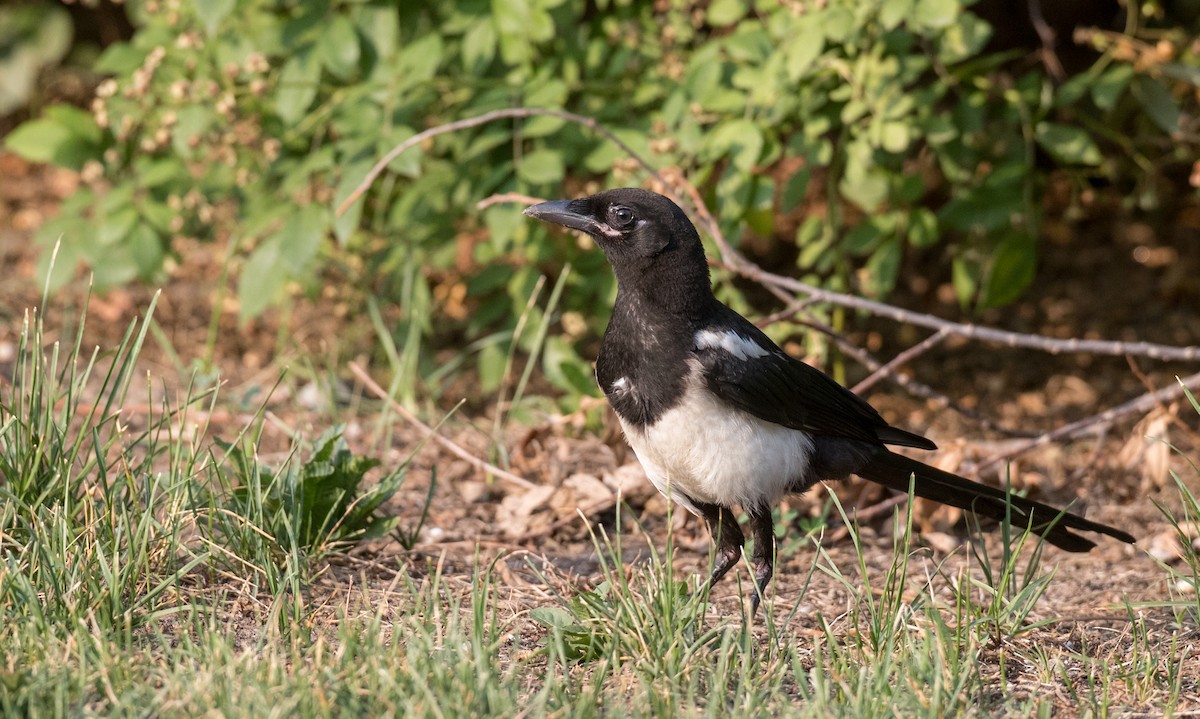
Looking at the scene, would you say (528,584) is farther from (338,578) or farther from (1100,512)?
(1100,512)

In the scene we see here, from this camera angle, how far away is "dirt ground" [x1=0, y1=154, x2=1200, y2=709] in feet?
13.0

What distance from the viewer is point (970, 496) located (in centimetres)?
385

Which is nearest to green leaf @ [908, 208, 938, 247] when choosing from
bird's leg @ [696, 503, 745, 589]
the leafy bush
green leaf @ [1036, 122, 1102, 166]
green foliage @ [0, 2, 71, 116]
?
the leafy bush

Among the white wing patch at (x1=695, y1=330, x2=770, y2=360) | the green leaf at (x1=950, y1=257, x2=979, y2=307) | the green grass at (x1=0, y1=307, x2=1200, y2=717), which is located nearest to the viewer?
the green grass at (x1=0, y1=307, x2=1200, y2=717)

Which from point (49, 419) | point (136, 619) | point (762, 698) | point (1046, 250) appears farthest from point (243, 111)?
point (1046, 250)

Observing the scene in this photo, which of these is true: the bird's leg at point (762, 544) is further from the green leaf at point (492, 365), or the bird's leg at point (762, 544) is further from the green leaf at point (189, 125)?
the green leaf at point (189, 125)

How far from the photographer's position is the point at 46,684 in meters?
2.51

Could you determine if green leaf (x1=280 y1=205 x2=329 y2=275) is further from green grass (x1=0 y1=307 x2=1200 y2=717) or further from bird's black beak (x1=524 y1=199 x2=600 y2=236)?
bird's black beak (x1=524 y1=199 x2=600 y2=236)

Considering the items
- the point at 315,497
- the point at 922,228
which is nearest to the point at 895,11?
the point at 922,228

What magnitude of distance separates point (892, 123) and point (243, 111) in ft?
7.91

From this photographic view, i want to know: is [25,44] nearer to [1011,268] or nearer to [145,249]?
[145,249]

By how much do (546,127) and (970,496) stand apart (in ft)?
6.23

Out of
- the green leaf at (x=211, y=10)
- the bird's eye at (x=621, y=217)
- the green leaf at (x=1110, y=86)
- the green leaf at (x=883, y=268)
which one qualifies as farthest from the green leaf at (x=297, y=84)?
the green leaf at (x=1110, y=86)

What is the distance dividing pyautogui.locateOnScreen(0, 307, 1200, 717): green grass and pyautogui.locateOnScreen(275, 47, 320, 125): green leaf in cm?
147
